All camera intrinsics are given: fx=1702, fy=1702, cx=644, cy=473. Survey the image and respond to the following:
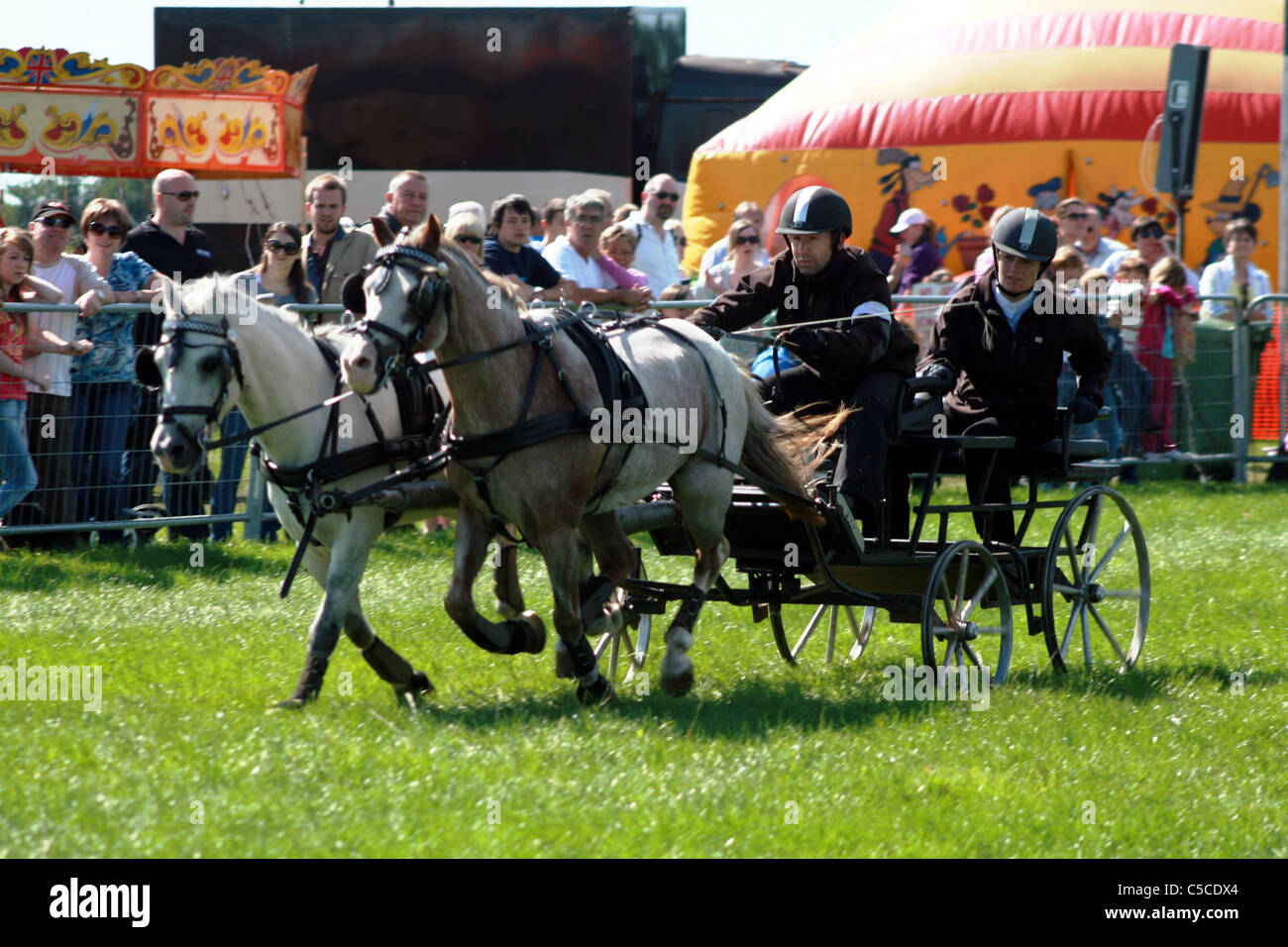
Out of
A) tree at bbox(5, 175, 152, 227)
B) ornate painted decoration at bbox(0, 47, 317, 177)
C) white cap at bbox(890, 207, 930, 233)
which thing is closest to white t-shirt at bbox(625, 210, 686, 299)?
white cap at bbox(890, 207, 930, 233)

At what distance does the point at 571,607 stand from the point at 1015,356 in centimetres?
271

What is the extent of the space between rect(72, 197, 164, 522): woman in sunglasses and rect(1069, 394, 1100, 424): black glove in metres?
5.46

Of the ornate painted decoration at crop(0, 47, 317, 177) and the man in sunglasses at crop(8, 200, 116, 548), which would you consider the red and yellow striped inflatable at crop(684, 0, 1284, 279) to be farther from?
the man in sunglasses at crop(8, 200, 116, 548)

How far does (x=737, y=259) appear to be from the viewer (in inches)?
509

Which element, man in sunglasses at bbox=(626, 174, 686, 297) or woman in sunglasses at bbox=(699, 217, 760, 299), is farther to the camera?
man in sunglasses at bbox=(626, 174, 686, 297)

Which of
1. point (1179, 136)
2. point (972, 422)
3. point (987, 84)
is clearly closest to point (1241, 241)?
point (1179, 136)

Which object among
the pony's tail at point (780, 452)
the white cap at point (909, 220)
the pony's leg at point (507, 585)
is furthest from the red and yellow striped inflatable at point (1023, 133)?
the pony's leg at point (507, 585)

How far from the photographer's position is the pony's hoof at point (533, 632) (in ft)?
22.6

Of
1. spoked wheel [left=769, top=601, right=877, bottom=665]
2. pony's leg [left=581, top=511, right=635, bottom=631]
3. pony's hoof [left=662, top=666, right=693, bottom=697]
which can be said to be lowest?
spoked wheel [left=769, top=601, right=877, bottom=665]

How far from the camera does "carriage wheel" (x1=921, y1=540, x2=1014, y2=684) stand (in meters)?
7.43

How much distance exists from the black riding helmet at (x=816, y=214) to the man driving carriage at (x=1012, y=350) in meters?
0.83

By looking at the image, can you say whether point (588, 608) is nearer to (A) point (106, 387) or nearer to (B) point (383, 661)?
(B) point (383, 661)

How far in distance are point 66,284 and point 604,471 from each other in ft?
16.2

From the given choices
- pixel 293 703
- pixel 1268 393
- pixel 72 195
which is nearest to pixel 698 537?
pixel 293 703
